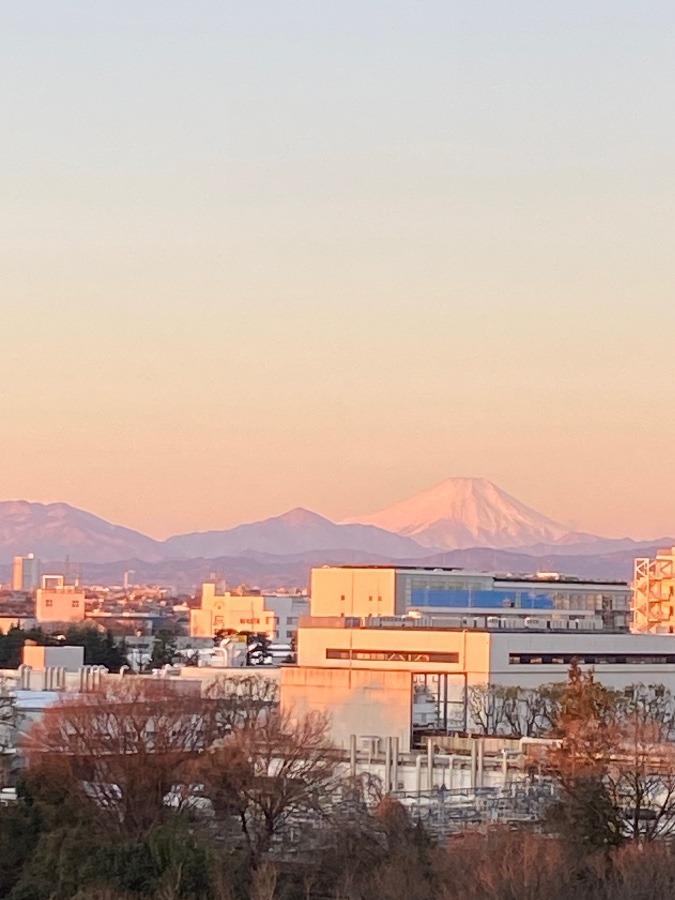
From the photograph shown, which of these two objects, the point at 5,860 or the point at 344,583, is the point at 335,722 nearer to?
the point at 5,860

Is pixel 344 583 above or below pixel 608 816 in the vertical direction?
above

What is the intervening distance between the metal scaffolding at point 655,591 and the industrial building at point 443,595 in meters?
1.25

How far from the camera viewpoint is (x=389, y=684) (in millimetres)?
55094

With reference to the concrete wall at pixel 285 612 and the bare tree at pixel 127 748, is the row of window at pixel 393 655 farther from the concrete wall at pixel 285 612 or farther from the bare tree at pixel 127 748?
the concrete wall at pixel 285 612

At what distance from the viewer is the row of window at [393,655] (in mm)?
62781

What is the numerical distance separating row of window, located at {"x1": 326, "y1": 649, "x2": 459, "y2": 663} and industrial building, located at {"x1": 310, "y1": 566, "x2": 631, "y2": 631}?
23.8 meters

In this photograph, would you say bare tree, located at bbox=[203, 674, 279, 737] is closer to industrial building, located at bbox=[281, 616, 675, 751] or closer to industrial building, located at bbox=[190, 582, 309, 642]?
Answer: industrial building, located at bbox=[281, 616, 675, 751]

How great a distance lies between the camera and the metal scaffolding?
9346 centimetres

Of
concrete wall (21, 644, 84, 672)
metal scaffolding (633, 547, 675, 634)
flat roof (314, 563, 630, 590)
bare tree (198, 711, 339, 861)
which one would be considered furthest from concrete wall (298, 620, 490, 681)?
metal scaffolding (633, 547, 675, 634)

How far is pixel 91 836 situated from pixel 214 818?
116 inches

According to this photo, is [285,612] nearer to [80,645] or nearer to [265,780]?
[80,645]

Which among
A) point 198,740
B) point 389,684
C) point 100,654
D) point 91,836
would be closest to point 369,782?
point 198,740

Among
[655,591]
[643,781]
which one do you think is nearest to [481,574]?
[655,591]

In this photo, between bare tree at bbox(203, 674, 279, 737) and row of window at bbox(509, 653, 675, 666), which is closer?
bare tree at bbox(203, 674, 279, 737)
